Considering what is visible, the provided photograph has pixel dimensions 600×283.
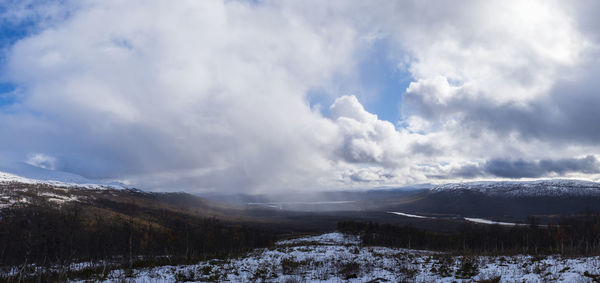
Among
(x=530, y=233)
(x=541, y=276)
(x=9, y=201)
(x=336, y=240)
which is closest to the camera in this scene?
(x=541, y=276)

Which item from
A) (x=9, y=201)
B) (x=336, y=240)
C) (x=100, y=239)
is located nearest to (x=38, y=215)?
(x=100, y=239)

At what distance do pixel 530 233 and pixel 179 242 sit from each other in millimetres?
161635

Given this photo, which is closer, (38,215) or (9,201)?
(38,215)

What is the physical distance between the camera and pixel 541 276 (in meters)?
16.0

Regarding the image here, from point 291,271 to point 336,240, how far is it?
312 ft

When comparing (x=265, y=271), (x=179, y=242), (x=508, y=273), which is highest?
(x=508, y=273)

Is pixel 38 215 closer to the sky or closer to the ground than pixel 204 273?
closer to the ground

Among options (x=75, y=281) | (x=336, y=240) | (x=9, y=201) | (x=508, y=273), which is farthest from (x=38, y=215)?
(x=508, y=273)

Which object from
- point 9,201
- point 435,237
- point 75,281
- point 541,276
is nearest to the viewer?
point 541,276

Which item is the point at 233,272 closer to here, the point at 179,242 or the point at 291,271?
the point at 291,271

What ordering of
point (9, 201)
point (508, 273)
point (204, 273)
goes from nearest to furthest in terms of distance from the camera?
point (508, 273), point (204, 273), point (9, 201)

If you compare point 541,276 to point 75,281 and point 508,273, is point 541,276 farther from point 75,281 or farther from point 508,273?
point 75,281

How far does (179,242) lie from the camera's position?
449 ft

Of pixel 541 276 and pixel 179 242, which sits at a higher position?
pixel 541 276
